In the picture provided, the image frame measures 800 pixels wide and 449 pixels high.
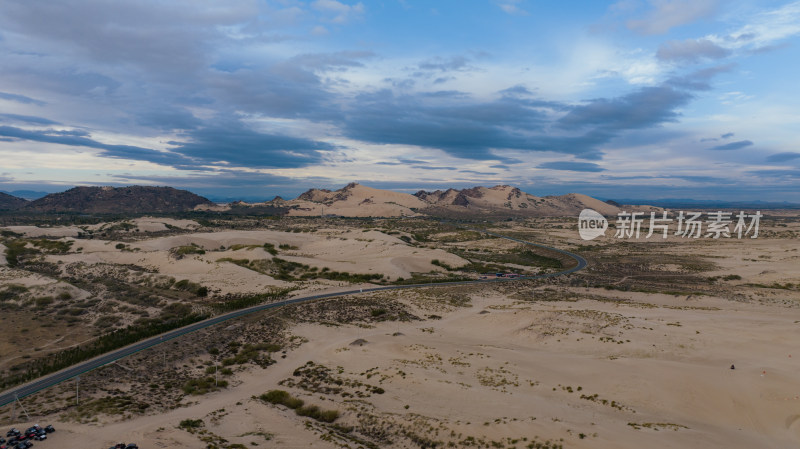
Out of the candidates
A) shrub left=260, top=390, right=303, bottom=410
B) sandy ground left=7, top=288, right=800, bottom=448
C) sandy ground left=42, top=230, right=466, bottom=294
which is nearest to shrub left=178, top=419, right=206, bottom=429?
sandy ground left=7, top=288, right=800, bottom=448

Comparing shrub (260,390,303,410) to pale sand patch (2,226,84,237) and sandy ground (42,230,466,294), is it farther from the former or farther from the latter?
pale sand patch (2,226,84,237)

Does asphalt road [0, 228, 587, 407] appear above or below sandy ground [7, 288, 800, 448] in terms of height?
below

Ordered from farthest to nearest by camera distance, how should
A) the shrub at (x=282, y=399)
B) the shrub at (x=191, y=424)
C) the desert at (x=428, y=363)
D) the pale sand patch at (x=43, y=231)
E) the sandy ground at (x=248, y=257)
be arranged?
the pale sand patch at (x=43, y=231), the sandy ground at (x=248, y=257), the shrub at (x=282, y=399), the shrub at (x=191, y=424), the desert at (x=428, y=363)

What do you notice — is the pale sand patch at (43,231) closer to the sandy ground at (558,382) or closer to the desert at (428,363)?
the desert at (428,363)

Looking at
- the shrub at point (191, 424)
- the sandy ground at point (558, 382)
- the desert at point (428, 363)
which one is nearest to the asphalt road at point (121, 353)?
the desert at point (428, 363)

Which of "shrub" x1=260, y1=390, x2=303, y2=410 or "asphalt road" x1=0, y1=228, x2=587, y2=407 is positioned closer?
"shrub" x1=260, y1=390, x2=303, y2=410

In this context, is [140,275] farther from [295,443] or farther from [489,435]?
[489,435]

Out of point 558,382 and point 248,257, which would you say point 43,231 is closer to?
point 248,257

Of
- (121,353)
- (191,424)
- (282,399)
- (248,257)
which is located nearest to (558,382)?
(282,399)
